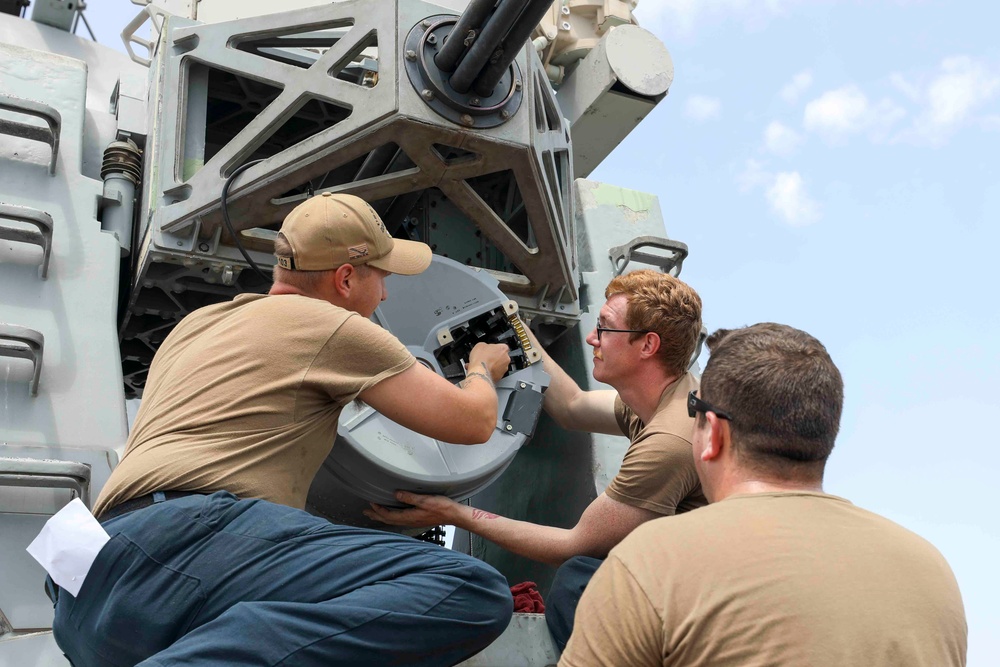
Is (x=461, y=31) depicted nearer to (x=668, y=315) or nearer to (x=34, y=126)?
(x=668, y=315)

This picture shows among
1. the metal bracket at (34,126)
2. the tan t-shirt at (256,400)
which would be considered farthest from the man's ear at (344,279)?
the metal bracket at (34,126)

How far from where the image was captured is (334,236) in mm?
2805

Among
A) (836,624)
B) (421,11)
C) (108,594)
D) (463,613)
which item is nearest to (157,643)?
(108,594)

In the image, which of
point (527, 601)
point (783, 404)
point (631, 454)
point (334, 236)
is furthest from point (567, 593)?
point (783, 404)

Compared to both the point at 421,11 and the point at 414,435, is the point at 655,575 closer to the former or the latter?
the point at 414,435

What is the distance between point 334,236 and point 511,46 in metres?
1.26

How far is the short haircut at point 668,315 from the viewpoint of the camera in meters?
3.38

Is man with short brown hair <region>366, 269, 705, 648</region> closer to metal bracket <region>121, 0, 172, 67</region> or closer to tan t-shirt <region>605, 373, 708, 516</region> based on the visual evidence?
tan t-shirt <region>605, 373, 708, 516</region>

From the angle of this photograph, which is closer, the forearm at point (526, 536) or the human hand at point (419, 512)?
the forearm at point (526, 536)

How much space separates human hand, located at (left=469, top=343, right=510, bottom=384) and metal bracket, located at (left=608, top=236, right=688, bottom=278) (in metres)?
1.39

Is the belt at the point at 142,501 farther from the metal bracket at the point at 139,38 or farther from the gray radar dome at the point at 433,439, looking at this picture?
the metal bracket at the point at 139,38

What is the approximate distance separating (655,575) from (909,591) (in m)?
0.37

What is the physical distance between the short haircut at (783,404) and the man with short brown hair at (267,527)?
2.58 ft

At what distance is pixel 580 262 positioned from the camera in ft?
17.2
